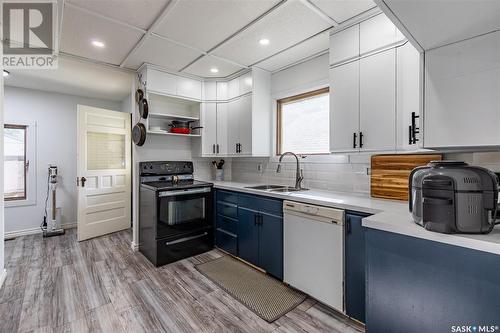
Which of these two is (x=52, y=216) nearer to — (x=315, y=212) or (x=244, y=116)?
(x=244, y=116)

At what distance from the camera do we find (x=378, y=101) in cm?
196

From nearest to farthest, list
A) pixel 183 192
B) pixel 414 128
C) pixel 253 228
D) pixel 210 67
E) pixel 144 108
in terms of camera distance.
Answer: pixel 414 128, pixel 253 228, pixel 183 192, pixel 144 108, pixel 210 67

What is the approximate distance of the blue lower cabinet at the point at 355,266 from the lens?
5.70 feet

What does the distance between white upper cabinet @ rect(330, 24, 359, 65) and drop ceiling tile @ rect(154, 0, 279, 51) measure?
729mm

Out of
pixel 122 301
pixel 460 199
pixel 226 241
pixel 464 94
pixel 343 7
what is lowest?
pixel 122 301

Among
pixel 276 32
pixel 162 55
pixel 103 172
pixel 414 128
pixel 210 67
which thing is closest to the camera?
pixel 414 128

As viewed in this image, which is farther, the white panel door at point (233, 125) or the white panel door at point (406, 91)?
the white panel door at point (233, 125)

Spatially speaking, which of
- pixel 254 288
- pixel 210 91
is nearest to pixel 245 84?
pixel 210 91

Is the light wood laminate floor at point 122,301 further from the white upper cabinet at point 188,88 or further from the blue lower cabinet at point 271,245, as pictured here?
the white upper cabinet at point 188,88

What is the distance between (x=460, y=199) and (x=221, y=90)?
128 inches

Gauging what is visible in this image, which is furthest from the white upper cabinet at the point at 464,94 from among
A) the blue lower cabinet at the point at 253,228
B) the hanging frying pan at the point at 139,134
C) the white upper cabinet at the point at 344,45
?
the hanging frying pan at the point at 139,134

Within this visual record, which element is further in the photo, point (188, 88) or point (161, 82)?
point (188, 88)

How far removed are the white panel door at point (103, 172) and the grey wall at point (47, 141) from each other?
0.94 meters

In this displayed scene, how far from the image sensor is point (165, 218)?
2848 millimetres
